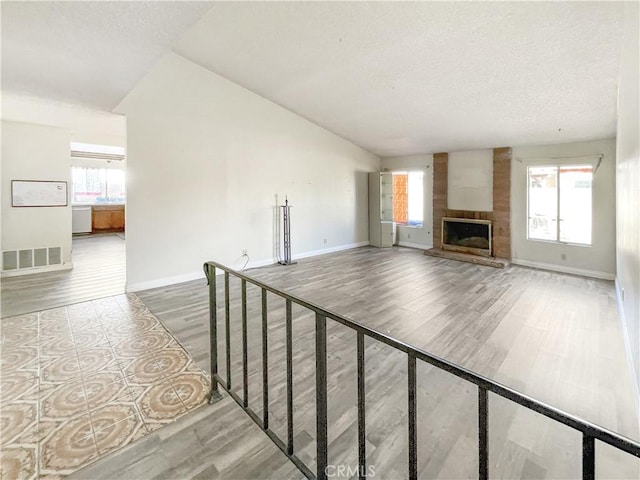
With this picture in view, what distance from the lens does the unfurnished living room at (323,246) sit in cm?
170

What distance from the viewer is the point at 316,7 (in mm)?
3246

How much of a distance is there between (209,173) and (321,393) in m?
4.69

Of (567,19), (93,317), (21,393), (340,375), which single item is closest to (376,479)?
(340,375)

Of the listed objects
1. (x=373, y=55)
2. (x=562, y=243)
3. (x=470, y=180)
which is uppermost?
(x=373, y=55)

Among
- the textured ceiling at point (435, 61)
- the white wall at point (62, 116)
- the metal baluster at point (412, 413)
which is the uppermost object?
the textured ceiling at point (435, 61)

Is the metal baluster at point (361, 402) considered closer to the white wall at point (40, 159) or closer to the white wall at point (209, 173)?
the white wall at point (209, 173)

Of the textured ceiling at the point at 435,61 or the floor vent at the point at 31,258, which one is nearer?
the textured ceiling at the point at 435,61

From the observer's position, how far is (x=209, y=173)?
17.1 ft

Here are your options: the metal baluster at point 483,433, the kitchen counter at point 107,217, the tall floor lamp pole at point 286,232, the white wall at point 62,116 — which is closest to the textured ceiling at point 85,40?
the white wall at point 62,116

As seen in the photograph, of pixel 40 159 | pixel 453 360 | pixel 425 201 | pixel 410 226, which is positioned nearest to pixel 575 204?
pixel 425 201

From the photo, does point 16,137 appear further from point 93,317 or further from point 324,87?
point 324,87

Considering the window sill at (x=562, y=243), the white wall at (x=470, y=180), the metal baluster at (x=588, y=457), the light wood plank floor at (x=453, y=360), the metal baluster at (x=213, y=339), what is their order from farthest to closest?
the white wall at (x=470, y=180)
the window sill at (x=562, y=243)
the metal baluster at (x=213, y=339)
the light wood plank floor at (x=453, y=360)
the metal baluster at (x=588, y=457)

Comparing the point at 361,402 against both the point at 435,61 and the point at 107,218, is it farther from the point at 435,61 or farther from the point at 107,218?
the point at 107,218

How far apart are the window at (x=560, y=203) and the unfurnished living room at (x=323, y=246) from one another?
37 millimetres
